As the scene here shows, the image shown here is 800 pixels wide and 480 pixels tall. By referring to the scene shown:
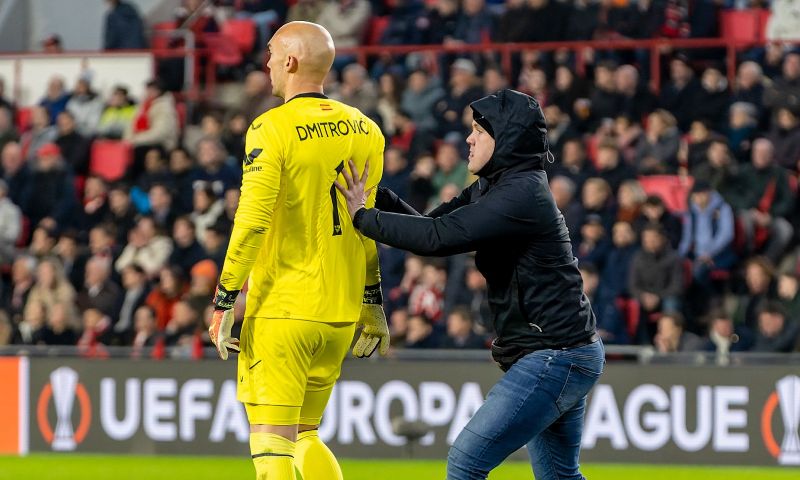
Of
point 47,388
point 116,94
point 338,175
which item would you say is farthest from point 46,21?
point 338,175

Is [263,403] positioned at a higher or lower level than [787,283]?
higher

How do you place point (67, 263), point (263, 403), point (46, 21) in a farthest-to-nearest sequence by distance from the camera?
point (46, 21), point (67, 263), point (263, 403)

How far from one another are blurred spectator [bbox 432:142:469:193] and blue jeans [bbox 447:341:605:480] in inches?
363

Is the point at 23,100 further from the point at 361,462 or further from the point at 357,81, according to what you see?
the point at 361,462

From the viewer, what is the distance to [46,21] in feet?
72.0

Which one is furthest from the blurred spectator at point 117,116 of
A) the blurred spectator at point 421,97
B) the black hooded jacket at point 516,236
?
the black hooded jacket at point 516,236

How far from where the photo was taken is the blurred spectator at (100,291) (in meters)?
15.7

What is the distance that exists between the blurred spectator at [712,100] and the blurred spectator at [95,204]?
6661 mm

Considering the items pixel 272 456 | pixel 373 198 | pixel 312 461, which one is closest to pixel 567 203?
pixel 373 198

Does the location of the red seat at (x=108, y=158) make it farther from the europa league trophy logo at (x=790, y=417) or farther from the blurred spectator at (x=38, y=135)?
the europa league trophy logo at (x=790, y=417)

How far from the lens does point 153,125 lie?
18.2m

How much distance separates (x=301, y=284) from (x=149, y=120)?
38.5ft

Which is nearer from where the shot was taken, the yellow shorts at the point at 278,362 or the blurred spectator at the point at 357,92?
the yellow shorts at the point at 278,362

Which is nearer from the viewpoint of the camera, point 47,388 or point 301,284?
point 301,284
